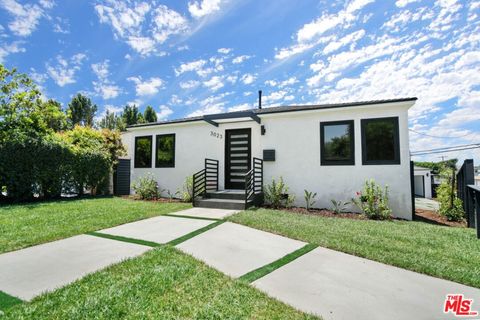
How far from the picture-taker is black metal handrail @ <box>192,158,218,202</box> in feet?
26.2

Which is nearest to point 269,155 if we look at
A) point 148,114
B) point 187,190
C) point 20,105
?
point 187,190

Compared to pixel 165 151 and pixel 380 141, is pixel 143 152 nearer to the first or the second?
pixel 165 151

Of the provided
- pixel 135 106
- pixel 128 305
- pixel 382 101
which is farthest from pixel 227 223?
pixel 135 106

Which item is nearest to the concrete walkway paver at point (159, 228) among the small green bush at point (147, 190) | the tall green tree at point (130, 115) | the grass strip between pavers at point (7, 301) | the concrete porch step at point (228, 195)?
the grass strip between pavers at point (7, 301)

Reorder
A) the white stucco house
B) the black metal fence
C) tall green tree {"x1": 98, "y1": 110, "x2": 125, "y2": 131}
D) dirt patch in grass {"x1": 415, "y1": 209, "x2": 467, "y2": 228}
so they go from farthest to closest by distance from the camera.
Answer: tall green tree {"x1": 98, "y1": 110, "x2": 125, "y2": 131}
the white stucco house
dirt patch in grass {"x1": 415, "y1": 209, "x2": 467, "y2": 228}
the black metal fence

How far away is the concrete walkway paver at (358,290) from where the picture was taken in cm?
194

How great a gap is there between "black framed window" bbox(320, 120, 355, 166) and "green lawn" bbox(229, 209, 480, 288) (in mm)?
2552

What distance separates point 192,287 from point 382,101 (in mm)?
6951

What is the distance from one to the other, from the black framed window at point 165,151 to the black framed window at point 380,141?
7.25 meters

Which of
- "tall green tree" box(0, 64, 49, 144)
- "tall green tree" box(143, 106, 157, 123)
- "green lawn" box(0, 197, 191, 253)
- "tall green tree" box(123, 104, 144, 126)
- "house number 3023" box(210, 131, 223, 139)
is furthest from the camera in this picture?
"tall green tree" box(123, 104, 144, 126)

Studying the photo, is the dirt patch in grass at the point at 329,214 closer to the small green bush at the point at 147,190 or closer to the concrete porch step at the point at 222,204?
the concrete porch step at the point at 222,204

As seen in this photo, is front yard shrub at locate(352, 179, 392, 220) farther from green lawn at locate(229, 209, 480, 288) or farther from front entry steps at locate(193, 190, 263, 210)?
front entry steps at locate(193, 190, 263, 210)

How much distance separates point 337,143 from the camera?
730 centimetres

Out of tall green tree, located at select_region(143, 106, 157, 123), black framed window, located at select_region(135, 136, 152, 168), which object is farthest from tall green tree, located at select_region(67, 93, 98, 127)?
black framed window, located at select_region(135, 136, 152, 168)
